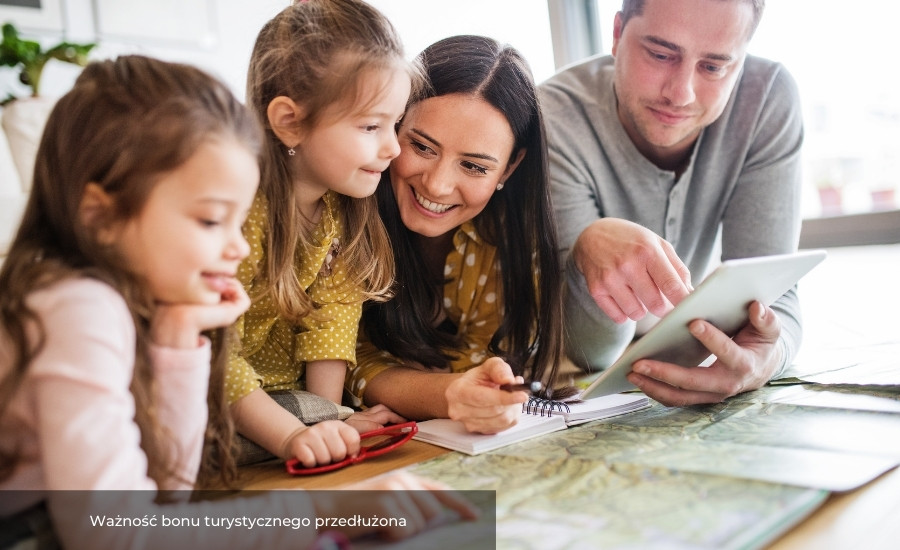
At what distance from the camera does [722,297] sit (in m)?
Result: 0.99

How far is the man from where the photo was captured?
4.48 feet

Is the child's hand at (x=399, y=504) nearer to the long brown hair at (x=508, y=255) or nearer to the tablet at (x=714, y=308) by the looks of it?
the tablet at (x=714, y=308)

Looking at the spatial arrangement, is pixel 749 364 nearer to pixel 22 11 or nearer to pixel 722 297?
pixel 722 297

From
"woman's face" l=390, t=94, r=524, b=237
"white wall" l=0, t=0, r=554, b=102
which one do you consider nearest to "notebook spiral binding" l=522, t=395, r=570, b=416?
"woman's face" l=390, t=94, r=524, b=237

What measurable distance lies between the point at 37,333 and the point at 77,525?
6.3 inches

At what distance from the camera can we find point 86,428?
602 mm

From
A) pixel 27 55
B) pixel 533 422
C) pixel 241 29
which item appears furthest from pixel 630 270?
pixel 241 29

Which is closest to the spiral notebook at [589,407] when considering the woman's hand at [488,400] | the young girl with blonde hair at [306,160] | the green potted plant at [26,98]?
the woman's hand at [488,400]

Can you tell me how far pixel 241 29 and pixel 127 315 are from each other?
6.37 ft

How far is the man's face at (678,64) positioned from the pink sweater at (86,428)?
1.10 metres

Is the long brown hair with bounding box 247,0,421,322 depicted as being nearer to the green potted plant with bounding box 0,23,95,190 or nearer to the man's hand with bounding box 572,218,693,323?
the man's hand with bounding box 572,218,693,323

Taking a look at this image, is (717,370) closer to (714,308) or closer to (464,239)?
(714,308)

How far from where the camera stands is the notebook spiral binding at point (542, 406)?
43.6 inches

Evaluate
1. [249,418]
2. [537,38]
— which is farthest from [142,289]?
[537,38]
